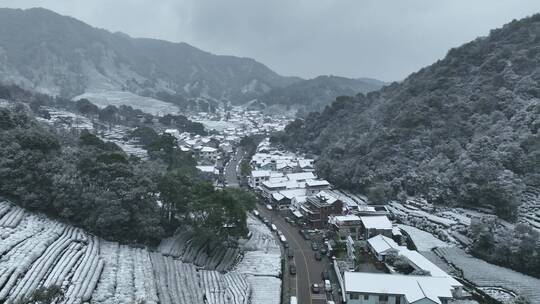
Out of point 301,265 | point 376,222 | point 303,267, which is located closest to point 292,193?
point 376,222

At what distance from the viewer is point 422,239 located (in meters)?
32.5

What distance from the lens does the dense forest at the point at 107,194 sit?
27.0 metres

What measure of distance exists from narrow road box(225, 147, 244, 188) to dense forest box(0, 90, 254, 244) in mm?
22625

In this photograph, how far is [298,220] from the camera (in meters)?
39.9

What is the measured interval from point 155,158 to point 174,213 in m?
22.1

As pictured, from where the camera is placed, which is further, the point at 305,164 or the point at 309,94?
the point at 309,94

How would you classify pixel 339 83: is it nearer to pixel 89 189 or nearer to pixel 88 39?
pixel 88 39

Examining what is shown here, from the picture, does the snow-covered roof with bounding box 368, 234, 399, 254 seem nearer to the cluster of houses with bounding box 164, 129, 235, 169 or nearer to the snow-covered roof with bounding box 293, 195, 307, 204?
the snow-covered roof with bounding box 293, 195, 307, 204

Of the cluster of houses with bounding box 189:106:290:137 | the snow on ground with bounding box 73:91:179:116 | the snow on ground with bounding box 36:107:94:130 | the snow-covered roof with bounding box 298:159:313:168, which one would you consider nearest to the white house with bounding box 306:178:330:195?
the snow-covered roof with bounding box 298:159:313:168

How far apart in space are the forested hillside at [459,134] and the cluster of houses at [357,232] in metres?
4.87

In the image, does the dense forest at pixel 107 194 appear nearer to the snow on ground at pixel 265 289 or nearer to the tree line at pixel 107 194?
the tree line at pixel 107 194

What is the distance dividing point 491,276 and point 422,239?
21.0 feet

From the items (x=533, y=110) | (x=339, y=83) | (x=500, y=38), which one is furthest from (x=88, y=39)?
(x=533, y=110)

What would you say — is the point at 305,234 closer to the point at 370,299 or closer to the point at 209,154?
the point at 370,299
